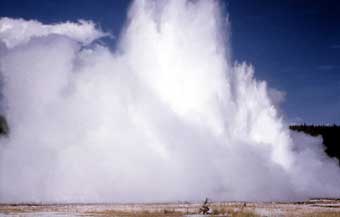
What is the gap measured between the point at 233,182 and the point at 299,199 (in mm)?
8462

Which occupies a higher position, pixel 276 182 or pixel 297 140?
pixel 297 140

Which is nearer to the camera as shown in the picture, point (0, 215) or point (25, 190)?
point (0, 215)

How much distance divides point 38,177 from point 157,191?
1756cm

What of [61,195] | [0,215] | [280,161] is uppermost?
[280,161]

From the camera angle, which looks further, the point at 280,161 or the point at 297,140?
the point at 297,140

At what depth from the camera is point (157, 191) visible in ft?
231

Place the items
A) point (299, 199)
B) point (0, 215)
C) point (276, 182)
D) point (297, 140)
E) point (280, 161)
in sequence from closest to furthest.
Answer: point (0, 215)
point (299, 199)
point (276, 182)
point (280, 161)
point (297, 140)

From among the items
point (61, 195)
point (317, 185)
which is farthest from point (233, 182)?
point (61, 195)

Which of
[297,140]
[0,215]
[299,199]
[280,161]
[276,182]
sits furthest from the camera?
[297,140]

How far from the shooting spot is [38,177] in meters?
77.5

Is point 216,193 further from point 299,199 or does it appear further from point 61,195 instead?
point 61,195

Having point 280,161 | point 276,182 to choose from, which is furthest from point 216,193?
point 280,161

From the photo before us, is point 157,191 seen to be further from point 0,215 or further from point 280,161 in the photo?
point 0,215

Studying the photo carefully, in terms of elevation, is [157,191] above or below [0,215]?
above
